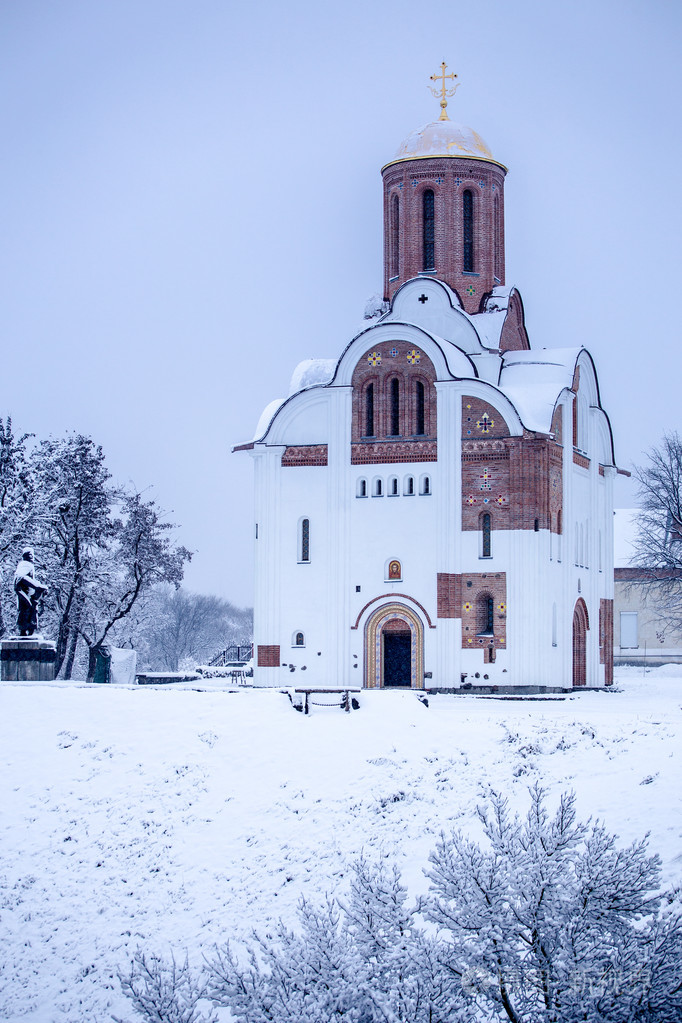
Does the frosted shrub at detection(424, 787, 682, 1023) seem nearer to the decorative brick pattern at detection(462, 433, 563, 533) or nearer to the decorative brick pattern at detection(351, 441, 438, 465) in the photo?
the decorative brick pattern at detection(462, 433, 563, 533)

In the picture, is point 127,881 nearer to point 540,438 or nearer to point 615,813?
point 615,813

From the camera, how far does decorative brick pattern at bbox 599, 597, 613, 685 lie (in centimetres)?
3684

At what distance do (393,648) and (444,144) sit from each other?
14460mm

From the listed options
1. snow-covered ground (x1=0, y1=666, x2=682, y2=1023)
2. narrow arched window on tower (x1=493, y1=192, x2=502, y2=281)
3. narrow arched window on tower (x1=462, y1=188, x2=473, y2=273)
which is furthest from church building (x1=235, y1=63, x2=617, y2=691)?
snow-covered ground (x1=0, y1=666, x2=682, y2=1023)

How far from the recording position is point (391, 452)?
1319 inches

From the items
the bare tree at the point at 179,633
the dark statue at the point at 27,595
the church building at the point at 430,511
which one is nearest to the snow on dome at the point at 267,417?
the church building at the point at 430,511

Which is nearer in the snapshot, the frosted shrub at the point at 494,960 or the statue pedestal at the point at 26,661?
the frosted shrub at the point at 494,960

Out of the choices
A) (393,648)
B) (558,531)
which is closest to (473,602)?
(393,648)

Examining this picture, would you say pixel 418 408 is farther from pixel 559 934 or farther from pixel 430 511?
pixel 559 934

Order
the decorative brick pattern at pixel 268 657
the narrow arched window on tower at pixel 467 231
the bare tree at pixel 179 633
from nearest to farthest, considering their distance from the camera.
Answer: the decorative brick pattern at pixel 268 657, the narrow arched window on tower at pixel 467 231, the bare tree at pixel 179 633

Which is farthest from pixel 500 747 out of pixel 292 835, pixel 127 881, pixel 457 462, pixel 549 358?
pixel 549 358

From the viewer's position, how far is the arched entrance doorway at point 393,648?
107ft

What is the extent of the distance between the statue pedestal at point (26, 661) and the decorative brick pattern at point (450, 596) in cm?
989

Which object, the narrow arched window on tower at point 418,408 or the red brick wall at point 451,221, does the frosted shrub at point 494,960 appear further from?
the red brick wall at point 451,221
